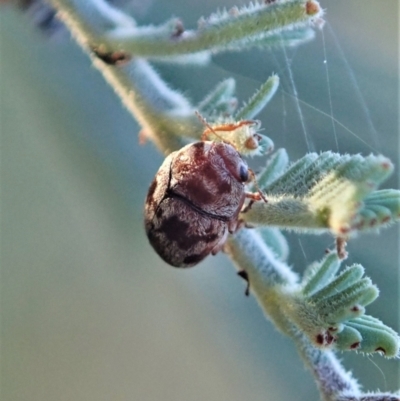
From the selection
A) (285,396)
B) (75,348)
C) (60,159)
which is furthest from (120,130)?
(285,396)

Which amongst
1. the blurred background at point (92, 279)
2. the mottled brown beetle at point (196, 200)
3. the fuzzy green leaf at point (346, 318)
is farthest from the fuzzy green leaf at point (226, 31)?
the blurred background at point (92, 279)

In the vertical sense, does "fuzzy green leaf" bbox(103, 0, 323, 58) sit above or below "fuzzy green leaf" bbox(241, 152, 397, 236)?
above

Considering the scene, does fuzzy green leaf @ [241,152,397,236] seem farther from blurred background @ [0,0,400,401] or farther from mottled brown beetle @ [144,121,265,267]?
blurred background @ [0,0,400,401]

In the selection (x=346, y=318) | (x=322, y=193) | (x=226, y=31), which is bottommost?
(x=346, y=318)

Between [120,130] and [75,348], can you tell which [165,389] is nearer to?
[75,348]

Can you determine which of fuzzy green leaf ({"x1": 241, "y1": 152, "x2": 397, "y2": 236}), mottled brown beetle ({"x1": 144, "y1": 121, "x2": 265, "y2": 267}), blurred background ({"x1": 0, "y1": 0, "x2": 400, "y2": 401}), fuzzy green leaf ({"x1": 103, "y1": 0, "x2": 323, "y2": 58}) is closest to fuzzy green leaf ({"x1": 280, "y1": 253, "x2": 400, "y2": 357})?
fuzzy green leaf ({"x1": 241, "y1": 152, "x2": 397, "y2": 236})

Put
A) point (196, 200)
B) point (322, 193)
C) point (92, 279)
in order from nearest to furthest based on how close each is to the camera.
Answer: point (322, 193), point (196, 200), point (92, 279)

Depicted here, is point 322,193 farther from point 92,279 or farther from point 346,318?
point 92,279

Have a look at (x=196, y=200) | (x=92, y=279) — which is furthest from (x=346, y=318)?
(x=92, y=279)

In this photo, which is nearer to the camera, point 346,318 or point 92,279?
point 346,318
